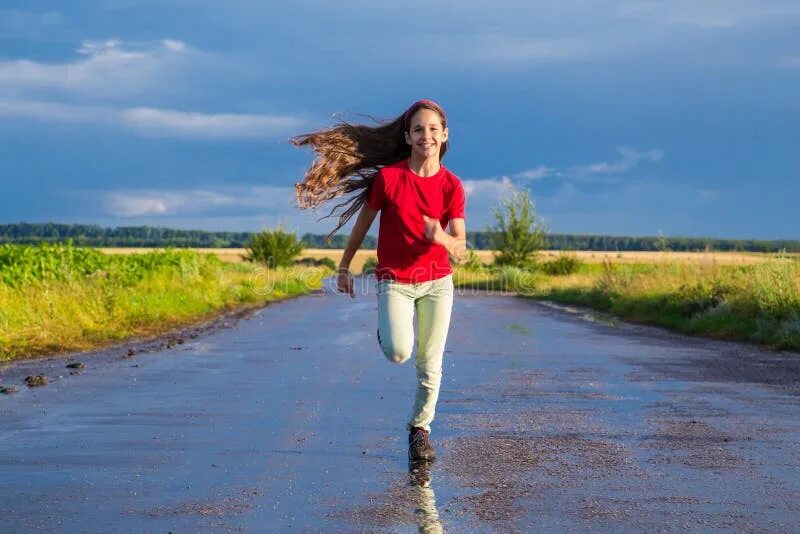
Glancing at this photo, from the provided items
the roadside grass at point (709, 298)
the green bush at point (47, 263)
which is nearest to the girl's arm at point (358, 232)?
the roadside grass at point (709, 298)

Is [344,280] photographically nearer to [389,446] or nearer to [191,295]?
[389,446]

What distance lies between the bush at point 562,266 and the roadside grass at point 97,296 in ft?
72.0

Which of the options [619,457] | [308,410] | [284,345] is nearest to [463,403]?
[308,410]

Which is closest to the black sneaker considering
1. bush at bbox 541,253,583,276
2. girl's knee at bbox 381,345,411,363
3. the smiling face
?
girl's knee at bbox 381,345,411,363

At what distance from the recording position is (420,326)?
8.26 m

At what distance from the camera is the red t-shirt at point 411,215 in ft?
26.0

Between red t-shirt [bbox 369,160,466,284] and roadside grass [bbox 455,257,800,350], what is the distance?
40.5ft

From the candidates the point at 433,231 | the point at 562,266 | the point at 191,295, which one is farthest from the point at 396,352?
the point at 562,266

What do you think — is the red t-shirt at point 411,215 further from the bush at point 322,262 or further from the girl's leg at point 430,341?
the bush at point 322,262

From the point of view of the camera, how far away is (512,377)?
13570mm

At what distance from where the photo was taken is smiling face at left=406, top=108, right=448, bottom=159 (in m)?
8.02

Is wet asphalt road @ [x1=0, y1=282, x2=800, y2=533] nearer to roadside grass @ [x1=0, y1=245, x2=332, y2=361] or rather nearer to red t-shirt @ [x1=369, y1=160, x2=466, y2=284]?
red t-shirt @ [x1=369, y1=160, x2=466, y2=284]

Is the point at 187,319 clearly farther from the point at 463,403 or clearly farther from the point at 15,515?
the point at 15,515

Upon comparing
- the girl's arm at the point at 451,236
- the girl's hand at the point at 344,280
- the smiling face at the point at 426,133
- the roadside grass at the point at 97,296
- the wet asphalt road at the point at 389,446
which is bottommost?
the wet asphalt road at the point at 389,446
